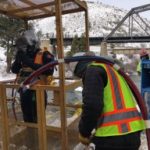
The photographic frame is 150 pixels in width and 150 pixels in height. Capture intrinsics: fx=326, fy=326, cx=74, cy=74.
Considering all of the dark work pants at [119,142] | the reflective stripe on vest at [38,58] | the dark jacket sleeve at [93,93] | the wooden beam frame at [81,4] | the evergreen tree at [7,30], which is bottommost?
the dark work pants at [119,142]

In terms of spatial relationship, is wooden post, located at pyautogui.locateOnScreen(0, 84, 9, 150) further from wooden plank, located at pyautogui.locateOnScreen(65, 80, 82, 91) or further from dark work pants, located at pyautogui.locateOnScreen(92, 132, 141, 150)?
dark work pants, located at pyautogui.locateOnScreen(92, 132, 141, 150)

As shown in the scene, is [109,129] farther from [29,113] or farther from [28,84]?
[29,113]

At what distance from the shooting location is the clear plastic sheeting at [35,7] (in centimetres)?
475

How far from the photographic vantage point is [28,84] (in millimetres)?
4055

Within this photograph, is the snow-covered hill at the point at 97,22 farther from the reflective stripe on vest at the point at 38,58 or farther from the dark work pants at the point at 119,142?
the dark work pants at the point at 119,142

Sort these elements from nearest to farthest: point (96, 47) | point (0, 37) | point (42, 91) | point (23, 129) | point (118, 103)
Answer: point (118, 103) < point (42, 91) < point (23, 129) < point (0, 37) < point (96, 47)

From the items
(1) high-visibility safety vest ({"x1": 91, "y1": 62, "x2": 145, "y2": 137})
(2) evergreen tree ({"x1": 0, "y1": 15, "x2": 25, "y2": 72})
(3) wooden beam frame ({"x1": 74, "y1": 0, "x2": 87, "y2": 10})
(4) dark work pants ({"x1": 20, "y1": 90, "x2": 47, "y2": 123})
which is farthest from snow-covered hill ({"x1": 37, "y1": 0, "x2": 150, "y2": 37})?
(1) high-visibility safety vest ({"x1": 91, "y1": 62, "x2": 145, "y2": 137})

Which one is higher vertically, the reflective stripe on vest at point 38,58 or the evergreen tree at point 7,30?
the evergreen tree at point 7,30

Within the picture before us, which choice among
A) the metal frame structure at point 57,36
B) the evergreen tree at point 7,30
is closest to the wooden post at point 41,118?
the metal frame structure at point 57,36

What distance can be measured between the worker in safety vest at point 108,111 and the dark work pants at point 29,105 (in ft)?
6.46

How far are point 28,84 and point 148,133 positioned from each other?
1.72 m

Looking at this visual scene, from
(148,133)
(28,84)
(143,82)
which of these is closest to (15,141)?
(28,84)

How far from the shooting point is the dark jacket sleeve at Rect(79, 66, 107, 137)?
246 centimetres

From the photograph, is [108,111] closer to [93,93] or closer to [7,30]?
[93,93]
